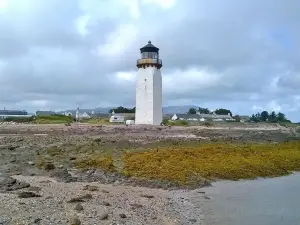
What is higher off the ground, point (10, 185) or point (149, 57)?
point (149, 57)

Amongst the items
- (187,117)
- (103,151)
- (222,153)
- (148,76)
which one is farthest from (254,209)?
(187,117)

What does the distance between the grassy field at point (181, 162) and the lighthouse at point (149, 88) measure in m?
22.5

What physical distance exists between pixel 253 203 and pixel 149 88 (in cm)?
3716

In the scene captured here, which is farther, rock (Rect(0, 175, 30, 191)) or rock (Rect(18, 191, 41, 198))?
rock (Rect(0, 175, 30, 191))

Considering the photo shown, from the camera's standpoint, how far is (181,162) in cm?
2239

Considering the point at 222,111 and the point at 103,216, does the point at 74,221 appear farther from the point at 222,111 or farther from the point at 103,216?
the point at 222,111

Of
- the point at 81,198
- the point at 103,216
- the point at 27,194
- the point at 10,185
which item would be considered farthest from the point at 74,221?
the point at 10,185

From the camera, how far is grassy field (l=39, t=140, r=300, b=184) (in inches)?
787

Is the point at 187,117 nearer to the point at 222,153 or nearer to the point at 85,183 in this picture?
the point at 222,153

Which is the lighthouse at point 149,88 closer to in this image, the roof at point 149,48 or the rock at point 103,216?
the roof at point 149,48

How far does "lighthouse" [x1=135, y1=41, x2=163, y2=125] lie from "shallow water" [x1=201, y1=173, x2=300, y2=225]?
31.9 meters

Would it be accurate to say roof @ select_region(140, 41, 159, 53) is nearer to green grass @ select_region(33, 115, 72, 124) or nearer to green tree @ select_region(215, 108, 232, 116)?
green grass @ select_region(33, 115, 72, 124)

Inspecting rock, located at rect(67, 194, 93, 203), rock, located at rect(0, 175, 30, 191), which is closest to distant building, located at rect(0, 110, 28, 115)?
rock, located at rect(0, 175, 30, 191)

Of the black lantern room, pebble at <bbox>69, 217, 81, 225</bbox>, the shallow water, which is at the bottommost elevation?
the shallow water
